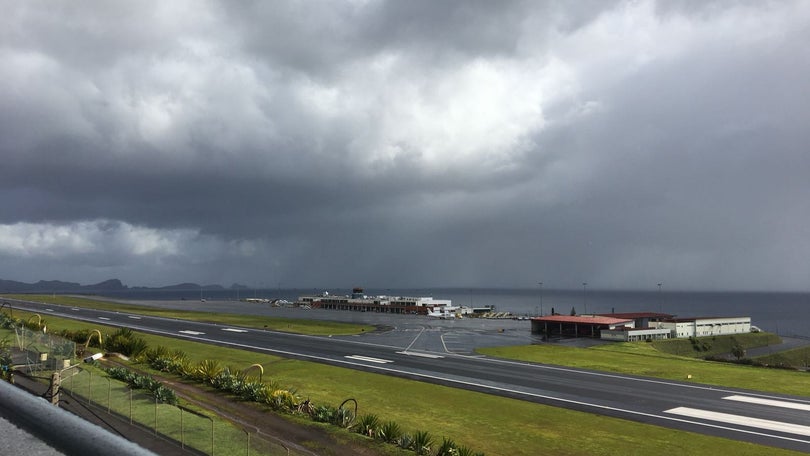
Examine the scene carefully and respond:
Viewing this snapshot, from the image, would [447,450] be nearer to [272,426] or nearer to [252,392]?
[272,426]

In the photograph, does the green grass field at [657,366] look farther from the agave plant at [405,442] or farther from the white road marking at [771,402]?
the agave plant at [405,442]

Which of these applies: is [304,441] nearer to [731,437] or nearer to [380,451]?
[380,451]

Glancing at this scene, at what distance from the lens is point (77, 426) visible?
2.49 m

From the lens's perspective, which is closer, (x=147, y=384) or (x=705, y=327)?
(x=147, y=384)

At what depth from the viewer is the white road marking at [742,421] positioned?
3077 centimetres

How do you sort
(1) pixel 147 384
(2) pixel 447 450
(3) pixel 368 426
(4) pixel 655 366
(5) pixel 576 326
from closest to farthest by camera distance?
(2) pixel 447 450 < (3) pixel 368 426 < (1) pixel 147 384 < (4) pixel 655 366 < (5) pixel 576 326

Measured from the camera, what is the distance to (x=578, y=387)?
140 ft

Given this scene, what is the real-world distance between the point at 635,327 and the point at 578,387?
214 feet

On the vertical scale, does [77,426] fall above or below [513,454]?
above

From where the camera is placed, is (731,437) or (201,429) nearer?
(201,429)

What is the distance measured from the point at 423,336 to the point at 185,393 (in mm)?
56350

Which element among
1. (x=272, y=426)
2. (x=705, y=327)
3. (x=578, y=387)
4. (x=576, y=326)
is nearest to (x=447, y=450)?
(x=272, y=426)

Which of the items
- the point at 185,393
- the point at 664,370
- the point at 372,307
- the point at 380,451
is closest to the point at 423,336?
the point at 664,370

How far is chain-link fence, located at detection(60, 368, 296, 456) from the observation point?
64.6 ft
